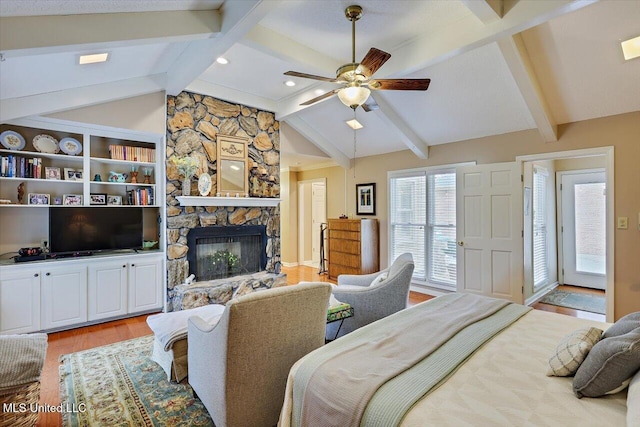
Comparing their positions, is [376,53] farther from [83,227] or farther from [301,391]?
[83,227]

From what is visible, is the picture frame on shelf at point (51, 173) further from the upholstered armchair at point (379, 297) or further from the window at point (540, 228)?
the window at point (540, 228)

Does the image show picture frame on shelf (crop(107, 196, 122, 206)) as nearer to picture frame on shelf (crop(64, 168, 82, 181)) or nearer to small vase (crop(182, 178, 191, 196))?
picture frame on shelf (crop(64, 168, 82, 181))

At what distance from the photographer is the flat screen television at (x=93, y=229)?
3.70 meters

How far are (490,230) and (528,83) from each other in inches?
78.9

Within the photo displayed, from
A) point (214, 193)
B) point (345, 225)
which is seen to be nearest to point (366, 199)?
point (345, 225)

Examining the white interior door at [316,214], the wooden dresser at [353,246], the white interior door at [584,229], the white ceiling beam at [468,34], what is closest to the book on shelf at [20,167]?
the white ceiling beam at [468,34]

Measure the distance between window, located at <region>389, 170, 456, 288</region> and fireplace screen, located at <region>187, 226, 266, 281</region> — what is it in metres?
2.45

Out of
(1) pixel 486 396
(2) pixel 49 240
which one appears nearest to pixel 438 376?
(1) pixel 486 396

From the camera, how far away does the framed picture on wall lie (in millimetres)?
6148

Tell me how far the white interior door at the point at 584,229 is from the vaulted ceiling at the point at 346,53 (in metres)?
2.19

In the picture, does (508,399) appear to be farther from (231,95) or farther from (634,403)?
(231,95)

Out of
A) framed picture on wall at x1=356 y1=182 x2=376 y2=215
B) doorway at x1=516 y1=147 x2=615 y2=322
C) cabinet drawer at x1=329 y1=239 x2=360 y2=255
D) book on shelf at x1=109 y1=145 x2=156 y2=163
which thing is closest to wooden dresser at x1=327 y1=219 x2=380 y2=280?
cabinet drawer at x1=329 y1=239 x2=360 y2=255

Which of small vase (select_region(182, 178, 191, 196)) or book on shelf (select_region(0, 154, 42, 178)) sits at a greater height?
book on shelf (select_region(0, 154, 42, 178))

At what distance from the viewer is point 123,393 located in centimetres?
237
